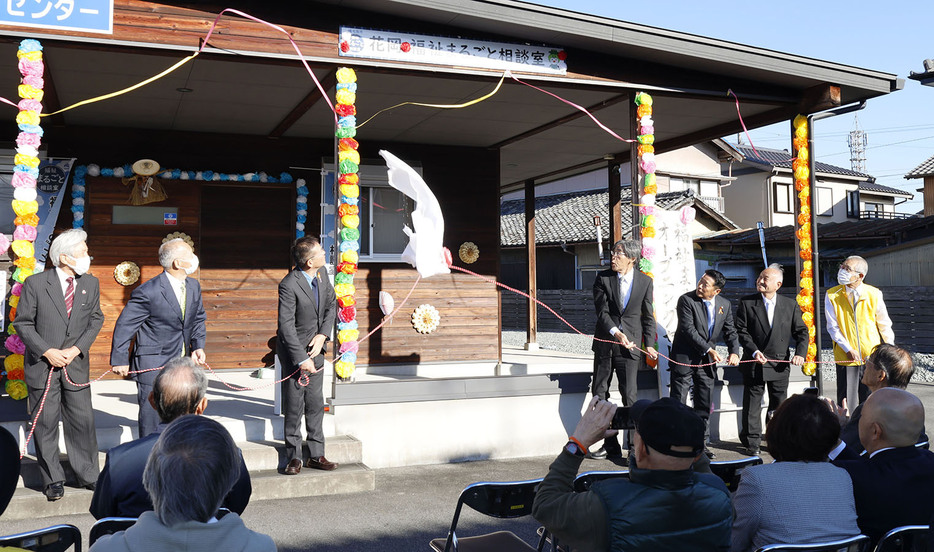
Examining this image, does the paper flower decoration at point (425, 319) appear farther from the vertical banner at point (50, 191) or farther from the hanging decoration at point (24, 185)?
the hanging decoration at point (24, 185)

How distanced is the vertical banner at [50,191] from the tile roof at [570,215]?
1945 cm

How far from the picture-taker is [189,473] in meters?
2.13

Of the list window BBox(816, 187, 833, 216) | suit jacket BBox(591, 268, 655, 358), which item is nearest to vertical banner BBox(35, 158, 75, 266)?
suit jacket BBox(591, 268, 655, 358)

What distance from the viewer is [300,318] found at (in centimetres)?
623

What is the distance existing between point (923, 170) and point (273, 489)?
29585 mm

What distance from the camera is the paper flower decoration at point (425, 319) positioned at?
1089cm

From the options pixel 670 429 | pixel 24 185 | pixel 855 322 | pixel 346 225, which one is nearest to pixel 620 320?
pixel 855 322

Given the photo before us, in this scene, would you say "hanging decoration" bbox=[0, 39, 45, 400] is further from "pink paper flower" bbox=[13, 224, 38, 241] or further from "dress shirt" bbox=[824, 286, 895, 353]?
"dress shirt" bbox=[824, 286, 895, 353]

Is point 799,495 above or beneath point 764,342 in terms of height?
beneath

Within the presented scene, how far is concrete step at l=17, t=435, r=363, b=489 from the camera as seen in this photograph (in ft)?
18.6

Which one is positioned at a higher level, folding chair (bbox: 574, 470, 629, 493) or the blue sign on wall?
the blue sign on wall

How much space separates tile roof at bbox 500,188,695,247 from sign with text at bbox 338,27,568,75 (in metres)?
19.8

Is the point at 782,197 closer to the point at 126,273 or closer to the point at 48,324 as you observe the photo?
the point at 126,273

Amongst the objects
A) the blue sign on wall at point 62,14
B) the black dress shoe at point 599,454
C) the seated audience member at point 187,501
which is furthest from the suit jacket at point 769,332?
the seated audience member at point 187,501
